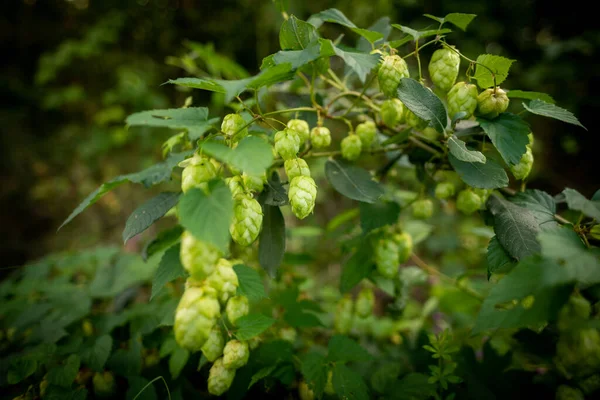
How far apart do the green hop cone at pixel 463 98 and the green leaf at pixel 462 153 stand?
2.5 inches

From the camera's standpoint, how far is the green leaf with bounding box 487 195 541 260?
0.63m

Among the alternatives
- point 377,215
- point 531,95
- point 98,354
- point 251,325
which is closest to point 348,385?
point 251,325

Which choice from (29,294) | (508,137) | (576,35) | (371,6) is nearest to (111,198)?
(29,294)

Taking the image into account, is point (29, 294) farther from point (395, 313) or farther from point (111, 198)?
point (111, 198)

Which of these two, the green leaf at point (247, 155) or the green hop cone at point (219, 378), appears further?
the green hop cone at point (219, 378)

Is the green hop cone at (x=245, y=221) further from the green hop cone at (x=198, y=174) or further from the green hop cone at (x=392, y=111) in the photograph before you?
the green hop cone at (x=392, y=111)

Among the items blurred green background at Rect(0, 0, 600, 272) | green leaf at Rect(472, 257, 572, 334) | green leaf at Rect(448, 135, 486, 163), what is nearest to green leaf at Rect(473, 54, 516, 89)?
green leaf at Rect(448, 135, 486, 163)

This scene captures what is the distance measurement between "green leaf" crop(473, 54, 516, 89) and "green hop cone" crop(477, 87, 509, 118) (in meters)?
0.02

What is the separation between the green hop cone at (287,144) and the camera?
58 centimetres

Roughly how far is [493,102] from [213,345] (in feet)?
2.48

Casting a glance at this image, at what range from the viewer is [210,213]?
0.44m

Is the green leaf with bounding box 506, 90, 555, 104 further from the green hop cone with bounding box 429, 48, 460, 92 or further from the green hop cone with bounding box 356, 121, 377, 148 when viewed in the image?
the green hop cone with bounding box 356, 121, 377, 148

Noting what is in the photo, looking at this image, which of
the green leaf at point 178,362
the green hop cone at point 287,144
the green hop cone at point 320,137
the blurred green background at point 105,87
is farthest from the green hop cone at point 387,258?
the blurred green background at point 105,87

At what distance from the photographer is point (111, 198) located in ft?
9.66
